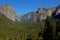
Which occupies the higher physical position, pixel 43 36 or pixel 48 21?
pixel 48 21

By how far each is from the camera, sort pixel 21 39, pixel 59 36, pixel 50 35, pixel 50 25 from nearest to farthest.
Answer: pixel 59 36, pixel 50 35, pixel 50 25, pixel 21 39

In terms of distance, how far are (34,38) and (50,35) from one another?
11869 mm

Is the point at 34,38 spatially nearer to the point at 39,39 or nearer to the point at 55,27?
the point at 39,39

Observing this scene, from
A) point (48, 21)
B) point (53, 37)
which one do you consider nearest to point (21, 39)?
point (48, 21)

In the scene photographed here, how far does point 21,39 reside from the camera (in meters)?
88.5

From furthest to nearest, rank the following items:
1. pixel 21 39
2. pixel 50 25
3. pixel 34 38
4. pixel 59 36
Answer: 1. pixel 21 39
2. pixel 50 25
3. pixel 59 36
4. pixel 34 38

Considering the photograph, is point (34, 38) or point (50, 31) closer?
point (34, 38)

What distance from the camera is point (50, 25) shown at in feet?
264

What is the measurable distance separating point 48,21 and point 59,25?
210 inches

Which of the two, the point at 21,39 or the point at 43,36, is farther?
the point at 21,39

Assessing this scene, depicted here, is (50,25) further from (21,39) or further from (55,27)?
(21,39)

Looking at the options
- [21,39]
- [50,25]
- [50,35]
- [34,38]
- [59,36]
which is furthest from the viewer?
[21,39]

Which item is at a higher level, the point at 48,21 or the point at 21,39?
the point at 48,21

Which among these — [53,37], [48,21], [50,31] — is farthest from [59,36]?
[48,21]
